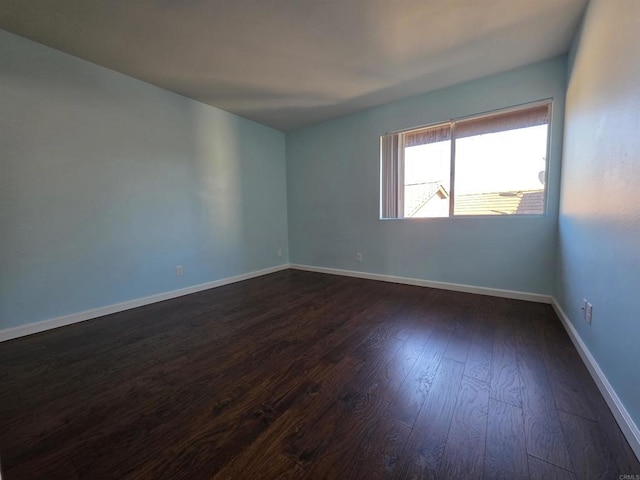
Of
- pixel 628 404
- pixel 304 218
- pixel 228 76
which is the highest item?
pixel 228 76

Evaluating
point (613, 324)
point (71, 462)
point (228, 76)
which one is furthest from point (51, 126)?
point (613, 324)

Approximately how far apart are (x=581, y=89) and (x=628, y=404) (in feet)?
7.04

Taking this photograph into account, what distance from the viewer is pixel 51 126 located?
2.24 meters

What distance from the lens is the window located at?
2676 mm

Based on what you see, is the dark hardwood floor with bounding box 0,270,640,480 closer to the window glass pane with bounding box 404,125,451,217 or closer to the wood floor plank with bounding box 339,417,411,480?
the wood floor plank with bounding box 339,417,411,480

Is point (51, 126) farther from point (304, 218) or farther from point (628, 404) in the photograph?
point (628, 404)

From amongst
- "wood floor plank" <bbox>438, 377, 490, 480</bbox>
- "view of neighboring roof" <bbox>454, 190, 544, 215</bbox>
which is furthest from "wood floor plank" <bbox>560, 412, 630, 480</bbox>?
"view of neighboring roof" <bbox>454, 190, 544, 215</bbox>

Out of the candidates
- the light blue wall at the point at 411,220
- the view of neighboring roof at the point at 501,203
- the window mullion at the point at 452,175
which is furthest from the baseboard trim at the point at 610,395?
the window mullion at the point at 452,175

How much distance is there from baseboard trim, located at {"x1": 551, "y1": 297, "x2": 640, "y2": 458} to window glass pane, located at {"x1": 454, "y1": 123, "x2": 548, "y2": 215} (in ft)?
4.68

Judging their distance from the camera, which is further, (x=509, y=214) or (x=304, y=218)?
(x=304, y=218)

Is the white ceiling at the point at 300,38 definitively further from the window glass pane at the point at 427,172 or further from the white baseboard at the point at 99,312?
the white baseboard at the point at 99,312

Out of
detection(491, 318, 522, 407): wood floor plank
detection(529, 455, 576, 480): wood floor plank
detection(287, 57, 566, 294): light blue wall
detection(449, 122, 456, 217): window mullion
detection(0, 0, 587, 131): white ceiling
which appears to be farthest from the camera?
detection(449, 122, 456, 217): window mullion

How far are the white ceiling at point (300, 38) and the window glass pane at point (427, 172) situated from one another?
63 cm

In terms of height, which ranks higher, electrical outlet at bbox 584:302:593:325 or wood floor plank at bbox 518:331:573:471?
electrical outlet at bbox 584:302:593:325
